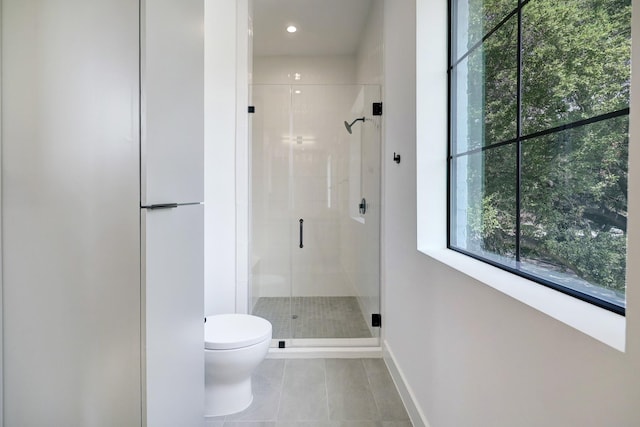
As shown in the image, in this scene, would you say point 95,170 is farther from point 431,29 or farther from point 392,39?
point 392,39

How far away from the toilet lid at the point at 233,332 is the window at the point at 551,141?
3.69 ft

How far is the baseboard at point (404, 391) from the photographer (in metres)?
1.54

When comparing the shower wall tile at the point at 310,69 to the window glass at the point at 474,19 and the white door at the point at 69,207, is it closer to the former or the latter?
the window glass at the point at 474,19

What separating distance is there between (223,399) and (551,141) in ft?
5.99

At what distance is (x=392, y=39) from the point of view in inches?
83.0

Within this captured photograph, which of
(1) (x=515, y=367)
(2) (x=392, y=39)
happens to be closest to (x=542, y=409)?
(1) (x=515, y=367)

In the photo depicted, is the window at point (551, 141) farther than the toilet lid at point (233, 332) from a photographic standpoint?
No

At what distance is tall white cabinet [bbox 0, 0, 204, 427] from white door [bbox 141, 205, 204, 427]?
0.05ft

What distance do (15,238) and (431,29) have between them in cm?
180

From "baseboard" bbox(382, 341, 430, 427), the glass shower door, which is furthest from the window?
the glass shower door

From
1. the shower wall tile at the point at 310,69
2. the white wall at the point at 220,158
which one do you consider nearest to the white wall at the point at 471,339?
the white wall at the point at 220,158

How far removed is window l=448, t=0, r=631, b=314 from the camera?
2.34ft

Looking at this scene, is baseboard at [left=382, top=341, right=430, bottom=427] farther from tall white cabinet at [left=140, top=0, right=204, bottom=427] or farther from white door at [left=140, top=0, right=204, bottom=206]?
white door at [left=140, top=0, right=204, bottom=206]

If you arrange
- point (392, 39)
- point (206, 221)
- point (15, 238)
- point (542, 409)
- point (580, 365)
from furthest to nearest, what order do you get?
point (206, 221) < point (392, 39) < point (15, 238) < point (542, 409) < point (580, 365)
